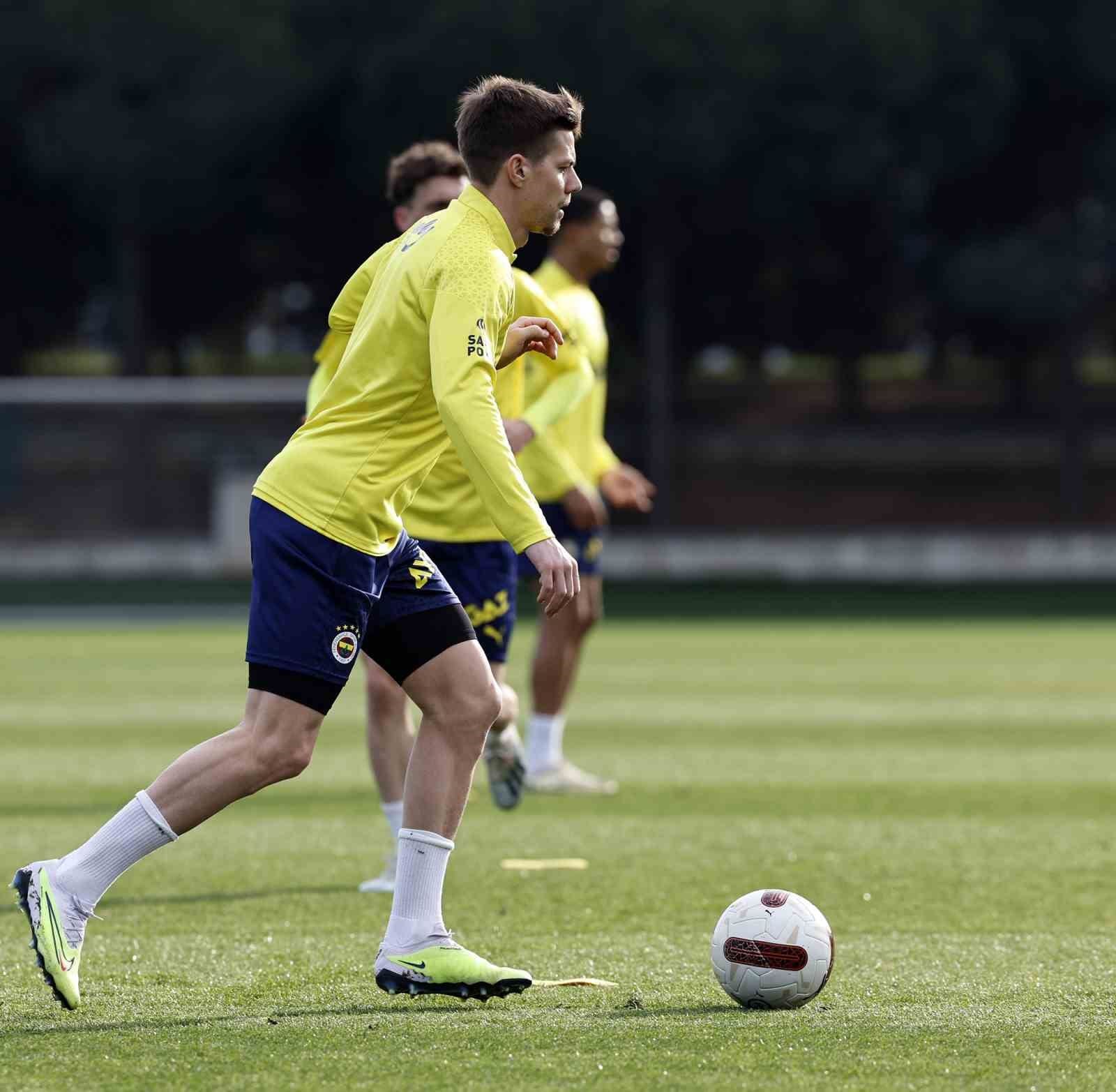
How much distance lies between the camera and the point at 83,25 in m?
31.2

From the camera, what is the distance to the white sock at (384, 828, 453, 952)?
4.94 meters

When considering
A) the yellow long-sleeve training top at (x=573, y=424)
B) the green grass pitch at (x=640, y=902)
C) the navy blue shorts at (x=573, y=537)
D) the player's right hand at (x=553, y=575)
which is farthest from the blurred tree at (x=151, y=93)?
the player's right hand at (x=553, y=575)

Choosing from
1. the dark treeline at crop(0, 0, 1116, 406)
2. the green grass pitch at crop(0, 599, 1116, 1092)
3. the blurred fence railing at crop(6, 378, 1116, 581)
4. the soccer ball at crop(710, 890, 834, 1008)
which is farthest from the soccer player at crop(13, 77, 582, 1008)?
the dark treeline at crop(0, 0, 1116, 406)

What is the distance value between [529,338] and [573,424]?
4573mm

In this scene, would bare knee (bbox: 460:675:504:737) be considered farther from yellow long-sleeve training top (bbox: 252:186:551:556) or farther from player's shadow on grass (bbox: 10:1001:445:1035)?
player's shadow on grass (bbox: 10:1001:445:1035)

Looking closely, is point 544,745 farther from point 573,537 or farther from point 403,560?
point 403,560

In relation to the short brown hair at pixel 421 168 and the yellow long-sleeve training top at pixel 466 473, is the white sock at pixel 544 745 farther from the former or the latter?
the short brown hair at pixel 421 168

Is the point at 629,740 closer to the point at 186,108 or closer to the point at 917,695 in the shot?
→ the point at 917,695

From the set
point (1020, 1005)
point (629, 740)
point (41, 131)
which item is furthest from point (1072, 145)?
point (1020, 1005)

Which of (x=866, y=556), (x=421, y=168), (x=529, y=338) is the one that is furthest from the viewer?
(x=866, y=556)

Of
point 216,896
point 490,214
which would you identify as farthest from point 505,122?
point 216,896

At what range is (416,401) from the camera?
4.86 meters

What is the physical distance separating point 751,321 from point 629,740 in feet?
80.5

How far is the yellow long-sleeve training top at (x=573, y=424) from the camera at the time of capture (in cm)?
882
